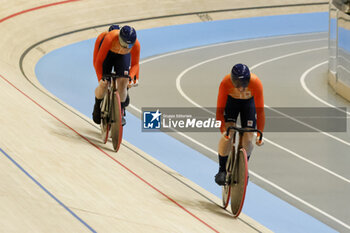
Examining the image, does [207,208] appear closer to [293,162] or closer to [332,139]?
[293,162]

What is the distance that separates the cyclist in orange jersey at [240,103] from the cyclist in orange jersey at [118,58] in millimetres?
1163

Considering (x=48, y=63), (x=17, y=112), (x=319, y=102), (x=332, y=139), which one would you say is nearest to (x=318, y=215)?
(x=332, y=139)

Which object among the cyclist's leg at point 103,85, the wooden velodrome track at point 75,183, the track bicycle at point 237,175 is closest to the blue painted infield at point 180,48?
the wooden velodrome track at point 75,183

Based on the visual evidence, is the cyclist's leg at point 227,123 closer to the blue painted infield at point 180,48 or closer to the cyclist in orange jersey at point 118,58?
the blue painted infield at point 180,48

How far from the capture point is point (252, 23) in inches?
583

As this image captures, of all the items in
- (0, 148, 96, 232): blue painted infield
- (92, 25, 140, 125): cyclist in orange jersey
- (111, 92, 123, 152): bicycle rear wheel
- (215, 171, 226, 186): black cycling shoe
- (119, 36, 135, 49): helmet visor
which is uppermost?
(119, 36, 135, 49): helmet visor

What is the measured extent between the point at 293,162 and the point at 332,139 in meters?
1.06

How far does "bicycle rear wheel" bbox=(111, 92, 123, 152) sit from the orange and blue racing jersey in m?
1.26

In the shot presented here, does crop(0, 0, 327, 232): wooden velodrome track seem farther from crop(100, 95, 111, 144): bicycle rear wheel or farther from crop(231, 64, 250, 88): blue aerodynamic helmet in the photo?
crop(231, 64, 250, 88): blue aerodynamic helmet

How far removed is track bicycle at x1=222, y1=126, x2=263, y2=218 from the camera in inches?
192

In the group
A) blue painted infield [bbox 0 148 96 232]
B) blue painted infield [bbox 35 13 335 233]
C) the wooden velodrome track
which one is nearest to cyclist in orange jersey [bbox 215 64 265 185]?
the wooden velodrome track

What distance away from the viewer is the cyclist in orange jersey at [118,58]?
5.91 m

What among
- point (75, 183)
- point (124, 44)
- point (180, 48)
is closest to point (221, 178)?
point (75, 183)

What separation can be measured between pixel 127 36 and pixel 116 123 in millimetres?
850
